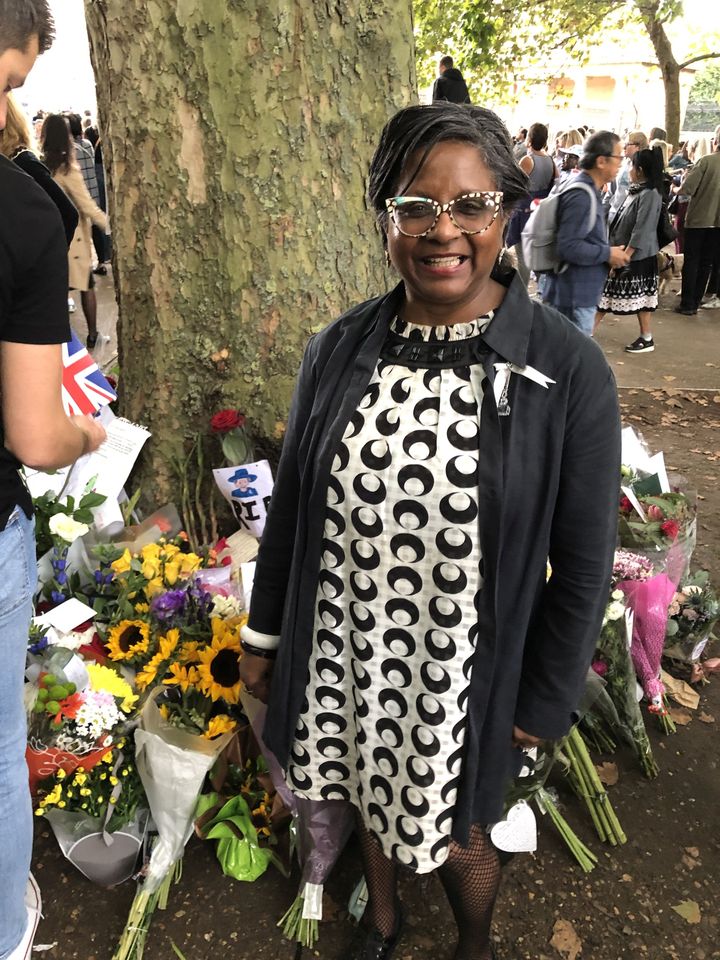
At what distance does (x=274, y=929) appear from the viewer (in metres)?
1.92

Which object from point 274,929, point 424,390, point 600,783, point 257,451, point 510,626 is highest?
point 424,390

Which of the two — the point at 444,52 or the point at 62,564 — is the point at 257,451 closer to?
the point at 62,564

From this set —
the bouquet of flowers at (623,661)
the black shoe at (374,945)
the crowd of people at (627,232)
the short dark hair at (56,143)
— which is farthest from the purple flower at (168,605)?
the short dark hair at (56,143)

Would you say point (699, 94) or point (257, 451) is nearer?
point (257, 451)

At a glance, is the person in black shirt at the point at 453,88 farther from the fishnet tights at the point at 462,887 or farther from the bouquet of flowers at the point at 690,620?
the fishnet tights at the point at 462,887

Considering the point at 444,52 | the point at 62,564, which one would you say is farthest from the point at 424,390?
the point at 444,52

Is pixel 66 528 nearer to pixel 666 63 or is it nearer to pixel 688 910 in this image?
pixel 688 910

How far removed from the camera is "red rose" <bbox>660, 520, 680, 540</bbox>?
2586 mm

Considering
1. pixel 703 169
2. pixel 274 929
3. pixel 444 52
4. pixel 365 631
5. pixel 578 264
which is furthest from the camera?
pixel 444 52

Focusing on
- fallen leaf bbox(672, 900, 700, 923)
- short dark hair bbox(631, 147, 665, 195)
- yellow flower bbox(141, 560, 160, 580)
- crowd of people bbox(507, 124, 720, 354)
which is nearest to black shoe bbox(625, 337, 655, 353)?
crowd of people bbox(507, 124, 720, 354)

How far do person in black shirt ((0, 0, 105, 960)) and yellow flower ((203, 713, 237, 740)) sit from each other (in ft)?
1.64

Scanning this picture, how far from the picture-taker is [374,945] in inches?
71.3

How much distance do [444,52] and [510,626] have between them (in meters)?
11.7

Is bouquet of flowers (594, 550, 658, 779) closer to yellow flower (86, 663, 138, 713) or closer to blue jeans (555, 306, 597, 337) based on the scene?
yellow flower (86, 663, 138, 713)
